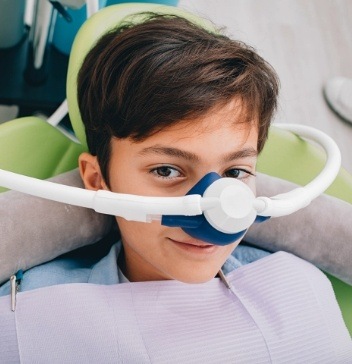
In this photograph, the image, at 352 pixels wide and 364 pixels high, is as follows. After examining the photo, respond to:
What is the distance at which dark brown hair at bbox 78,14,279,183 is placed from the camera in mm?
727

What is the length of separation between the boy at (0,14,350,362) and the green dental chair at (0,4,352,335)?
88mm

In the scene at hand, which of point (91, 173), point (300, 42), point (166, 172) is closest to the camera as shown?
point (166, 172)

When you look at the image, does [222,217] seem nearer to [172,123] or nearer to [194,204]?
[194,204]

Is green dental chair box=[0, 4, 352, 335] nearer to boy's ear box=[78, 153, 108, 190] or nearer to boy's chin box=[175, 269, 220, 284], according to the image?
boy's ear box=[78, 153, 108, 190]

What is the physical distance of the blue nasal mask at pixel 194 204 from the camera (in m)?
0.63

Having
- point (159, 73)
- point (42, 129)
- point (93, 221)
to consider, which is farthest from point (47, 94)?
point (159, 73)

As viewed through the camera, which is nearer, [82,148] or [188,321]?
[188,321]

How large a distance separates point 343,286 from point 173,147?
51cm

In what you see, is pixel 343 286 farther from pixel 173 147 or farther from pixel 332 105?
pixel 332 105

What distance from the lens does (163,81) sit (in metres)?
0.73

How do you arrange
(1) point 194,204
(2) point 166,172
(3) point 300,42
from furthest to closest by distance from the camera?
1. (3) point 300,42
2. (2) point 166,172
3. (1) point 194,204

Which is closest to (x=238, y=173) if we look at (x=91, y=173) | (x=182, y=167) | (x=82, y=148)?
(x=182, y=167)

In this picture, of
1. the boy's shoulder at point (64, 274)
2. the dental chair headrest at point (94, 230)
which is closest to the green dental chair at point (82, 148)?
the dental chair headrest at point (94, 230)

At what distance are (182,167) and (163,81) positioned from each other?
12cm
